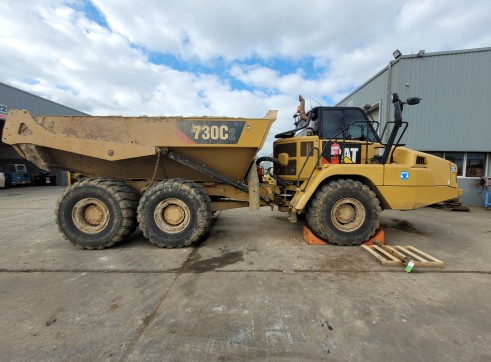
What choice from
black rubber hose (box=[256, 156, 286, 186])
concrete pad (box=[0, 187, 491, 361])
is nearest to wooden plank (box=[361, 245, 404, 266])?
concrete pad (box=[0, 187, 491, 361])

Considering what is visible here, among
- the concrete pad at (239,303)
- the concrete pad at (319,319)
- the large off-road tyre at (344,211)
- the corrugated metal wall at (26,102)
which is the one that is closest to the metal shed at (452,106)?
the concrete pad at (239,303)

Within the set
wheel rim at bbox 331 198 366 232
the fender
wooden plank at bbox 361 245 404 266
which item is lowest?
wooden plank at bbox 361 245 404 266

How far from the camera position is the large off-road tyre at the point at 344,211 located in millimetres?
4406

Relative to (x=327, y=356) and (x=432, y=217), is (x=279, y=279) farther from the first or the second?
(x=432, y=217)

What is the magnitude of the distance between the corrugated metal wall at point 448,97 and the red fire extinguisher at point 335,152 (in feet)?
21.6

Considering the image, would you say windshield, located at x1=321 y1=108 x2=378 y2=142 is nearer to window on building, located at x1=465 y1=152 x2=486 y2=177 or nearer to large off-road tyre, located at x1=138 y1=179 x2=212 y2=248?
large off-road tyre, located at x1=138 y1=179 x2=212 y2=248

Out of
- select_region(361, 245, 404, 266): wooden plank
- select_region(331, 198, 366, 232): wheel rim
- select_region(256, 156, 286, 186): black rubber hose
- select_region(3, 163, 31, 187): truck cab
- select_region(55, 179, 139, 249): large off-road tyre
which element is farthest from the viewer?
select_region(3, 163, 31, 187): truck cab

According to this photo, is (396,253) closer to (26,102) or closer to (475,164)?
(475,164)

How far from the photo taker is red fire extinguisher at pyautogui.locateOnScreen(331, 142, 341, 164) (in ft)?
15.8

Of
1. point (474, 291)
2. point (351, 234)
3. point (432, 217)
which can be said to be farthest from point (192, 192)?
point (432, 217)

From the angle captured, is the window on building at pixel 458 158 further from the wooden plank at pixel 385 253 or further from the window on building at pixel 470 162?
the wooden plank at pixel 385 253

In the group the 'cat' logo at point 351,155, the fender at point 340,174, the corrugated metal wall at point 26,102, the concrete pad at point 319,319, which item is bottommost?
the concrete pad at point 319,319

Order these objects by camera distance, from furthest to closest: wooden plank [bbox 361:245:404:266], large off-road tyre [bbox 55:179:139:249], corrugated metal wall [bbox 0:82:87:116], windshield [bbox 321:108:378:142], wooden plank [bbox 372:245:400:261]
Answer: corrugated metal wall [bbox 0:82:87:116]
windshield [bbox 321:108:378:142]
large off-road tyre [bbox 55:179:139:249]
wooden plank [bbox 372:245:400:261]
wooden plank [bbox 361:245:404:266]

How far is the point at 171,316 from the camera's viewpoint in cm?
247
